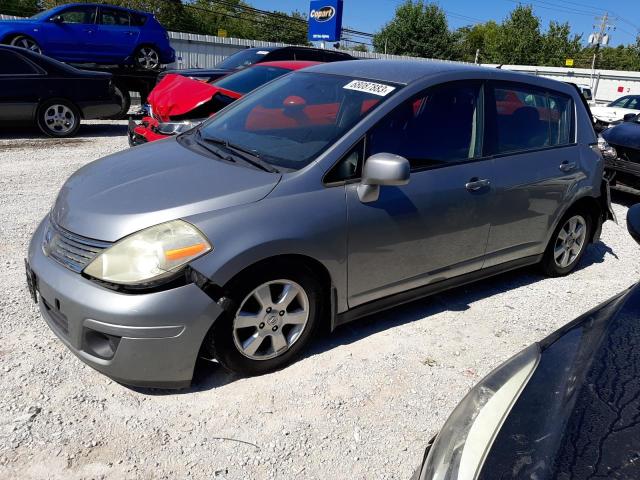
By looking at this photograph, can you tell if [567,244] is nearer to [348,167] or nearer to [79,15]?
[348,167]

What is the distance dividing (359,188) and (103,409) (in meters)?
1.73

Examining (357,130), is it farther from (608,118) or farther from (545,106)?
(608,118)

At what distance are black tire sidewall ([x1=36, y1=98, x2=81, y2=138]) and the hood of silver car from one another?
6.69 m

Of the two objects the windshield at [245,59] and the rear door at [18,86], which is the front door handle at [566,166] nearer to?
the windshield at [245,59]

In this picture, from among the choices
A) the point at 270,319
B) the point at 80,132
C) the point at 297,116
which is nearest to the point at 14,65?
the point at 80,132

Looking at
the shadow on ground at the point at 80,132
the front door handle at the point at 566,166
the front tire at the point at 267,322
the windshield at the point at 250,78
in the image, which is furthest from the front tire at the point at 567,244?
the shadow on ground at the point at 80,132

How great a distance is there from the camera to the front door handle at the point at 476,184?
354cm

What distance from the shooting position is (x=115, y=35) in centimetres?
1276

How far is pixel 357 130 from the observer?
123 inches

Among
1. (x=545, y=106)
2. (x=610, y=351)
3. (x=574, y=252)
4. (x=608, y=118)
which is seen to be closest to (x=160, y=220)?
(x=610, y=351)

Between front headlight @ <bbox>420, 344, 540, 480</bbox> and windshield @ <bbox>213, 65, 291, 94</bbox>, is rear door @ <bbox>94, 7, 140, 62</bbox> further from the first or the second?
front headlight @ <bbox>420, 344, 540, 480</bbox>

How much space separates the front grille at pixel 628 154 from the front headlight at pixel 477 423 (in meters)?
6.25

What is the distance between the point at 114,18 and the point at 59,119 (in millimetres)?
4752

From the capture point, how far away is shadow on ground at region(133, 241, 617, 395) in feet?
9.67
